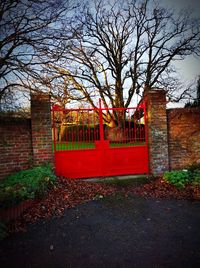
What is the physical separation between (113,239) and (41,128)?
3.96m

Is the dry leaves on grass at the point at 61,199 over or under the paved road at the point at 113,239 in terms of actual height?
over

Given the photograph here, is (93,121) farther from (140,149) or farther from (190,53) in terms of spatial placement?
(190,53)

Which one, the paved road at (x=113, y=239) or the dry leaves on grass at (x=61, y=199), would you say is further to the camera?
the dry leaves on grass at (x=61, y=199)

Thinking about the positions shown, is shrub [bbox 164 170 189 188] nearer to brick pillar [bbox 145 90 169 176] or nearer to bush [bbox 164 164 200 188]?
bush [bbox 164 164 200 188]

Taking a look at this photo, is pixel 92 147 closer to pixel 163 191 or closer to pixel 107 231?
pixel 163 191

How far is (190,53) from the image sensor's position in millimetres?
14641

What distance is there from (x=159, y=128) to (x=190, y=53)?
1156 centimetres

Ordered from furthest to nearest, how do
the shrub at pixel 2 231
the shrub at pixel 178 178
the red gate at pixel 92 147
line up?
the red gate at pixel 92 147 → the shrub at pixel 178 178 → the shrub at pixel 2 231

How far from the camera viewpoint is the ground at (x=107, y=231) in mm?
2564

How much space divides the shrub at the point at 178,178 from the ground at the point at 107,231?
0.76ft

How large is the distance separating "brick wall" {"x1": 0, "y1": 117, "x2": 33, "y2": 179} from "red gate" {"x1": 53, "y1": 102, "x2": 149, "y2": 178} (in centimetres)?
86

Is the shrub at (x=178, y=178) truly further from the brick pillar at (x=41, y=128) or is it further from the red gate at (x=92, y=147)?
the brick pillar at (x=41, y=128)

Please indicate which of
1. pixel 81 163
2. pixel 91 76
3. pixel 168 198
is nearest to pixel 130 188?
pixel 168 198

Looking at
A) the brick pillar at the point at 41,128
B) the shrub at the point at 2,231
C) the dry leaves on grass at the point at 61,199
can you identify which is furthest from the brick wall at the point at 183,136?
the shrub at the point at 2,231
